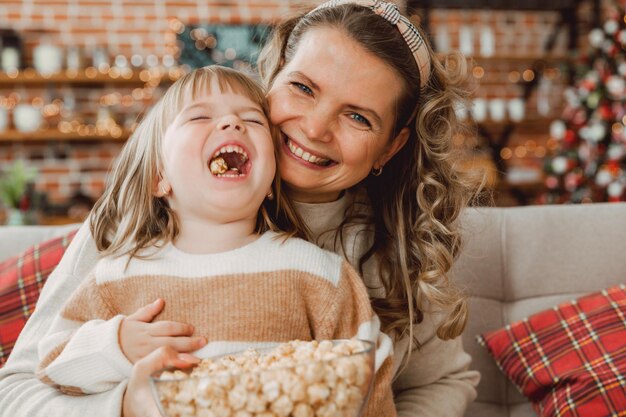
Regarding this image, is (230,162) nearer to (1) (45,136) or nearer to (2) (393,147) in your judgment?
(2) (393,147)

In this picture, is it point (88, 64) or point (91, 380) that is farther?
point (88, 64)

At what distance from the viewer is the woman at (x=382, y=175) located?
1282 mm

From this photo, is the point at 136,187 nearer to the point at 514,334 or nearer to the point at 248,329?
the point at 248,329

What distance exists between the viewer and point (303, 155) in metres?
1.29

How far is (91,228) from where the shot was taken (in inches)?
52.5

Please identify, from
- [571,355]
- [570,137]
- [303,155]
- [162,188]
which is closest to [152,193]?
[162,188]

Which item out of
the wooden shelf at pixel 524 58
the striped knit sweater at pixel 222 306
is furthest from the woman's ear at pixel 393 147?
the wooden shelf at pixel 524 58

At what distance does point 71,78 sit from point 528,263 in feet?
12.8

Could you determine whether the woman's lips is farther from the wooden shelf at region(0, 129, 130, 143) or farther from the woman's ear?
the wooden shelf at region(0, 129, 130, 143)

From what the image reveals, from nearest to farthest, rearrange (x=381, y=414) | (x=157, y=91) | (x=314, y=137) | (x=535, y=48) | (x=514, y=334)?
(x=381, y=414) → (x=314, y=137) → (x=514, y=334) → (x=157, y=91) → (x=535, y=48)

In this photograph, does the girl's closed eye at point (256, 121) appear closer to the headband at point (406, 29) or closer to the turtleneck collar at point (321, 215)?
the turtleneck collar at point (321, 215)

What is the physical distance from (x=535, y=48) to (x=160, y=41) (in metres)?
3.02

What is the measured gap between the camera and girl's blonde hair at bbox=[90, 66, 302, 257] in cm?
124

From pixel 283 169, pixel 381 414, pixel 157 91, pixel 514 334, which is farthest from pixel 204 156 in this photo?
pixel 157 91
